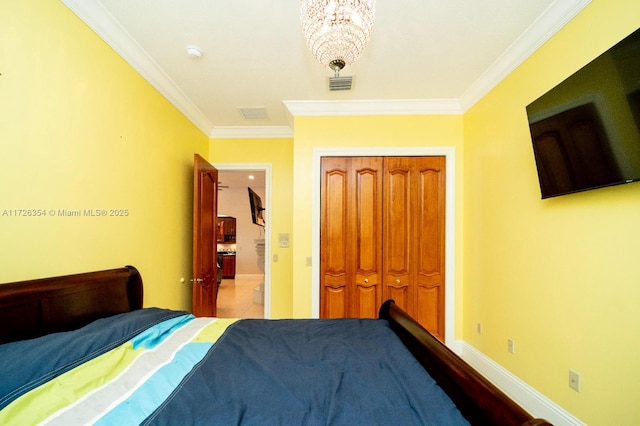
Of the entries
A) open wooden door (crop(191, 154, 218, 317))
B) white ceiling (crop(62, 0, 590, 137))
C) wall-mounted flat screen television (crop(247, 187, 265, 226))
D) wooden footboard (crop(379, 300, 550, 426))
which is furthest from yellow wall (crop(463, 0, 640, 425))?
wall-mounted flat screen television (crop(247, 187, 265, 226))

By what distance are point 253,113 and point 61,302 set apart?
246cm

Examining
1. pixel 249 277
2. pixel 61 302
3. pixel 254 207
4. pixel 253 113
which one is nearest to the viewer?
pixel 61 302

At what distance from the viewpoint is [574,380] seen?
1614 mm

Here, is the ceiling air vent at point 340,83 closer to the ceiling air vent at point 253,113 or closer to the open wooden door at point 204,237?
the ceiling air vent at point 253,113

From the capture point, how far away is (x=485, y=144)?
253 cm

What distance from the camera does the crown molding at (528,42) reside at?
1.62m

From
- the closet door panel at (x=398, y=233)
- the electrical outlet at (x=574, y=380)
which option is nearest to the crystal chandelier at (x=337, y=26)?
the closet door panel at (x=398, y=233)

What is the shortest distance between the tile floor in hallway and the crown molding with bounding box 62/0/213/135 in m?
2.97

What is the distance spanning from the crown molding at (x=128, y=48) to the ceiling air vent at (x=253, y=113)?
0.54 m

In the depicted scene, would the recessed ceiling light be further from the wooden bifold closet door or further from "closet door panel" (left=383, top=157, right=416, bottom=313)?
"closet door panel" (left=383, top=157, right=416, bottom=313)

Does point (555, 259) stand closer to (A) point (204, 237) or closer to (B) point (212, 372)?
(B) point (212, 372)

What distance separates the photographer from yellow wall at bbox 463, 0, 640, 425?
1373 millimetres

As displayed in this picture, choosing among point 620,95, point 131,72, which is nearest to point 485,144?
point 620,95

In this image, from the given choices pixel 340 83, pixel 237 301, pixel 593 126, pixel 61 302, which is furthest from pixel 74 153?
pixel 237 301
